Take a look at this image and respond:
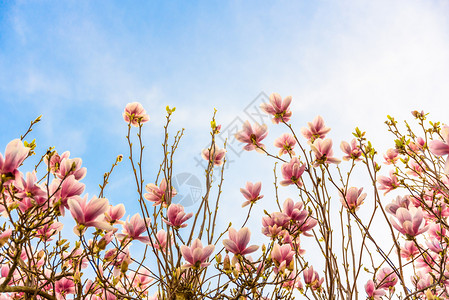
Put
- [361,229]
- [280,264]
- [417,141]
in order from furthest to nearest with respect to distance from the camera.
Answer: [417,141], [361,229], [280,264]

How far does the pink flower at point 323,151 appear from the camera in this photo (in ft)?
7.11

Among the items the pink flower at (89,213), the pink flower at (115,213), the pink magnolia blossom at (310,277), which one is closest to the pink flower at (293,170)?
the pink magnolia blossom at (310,277)

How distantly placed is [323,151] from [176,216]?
111 cm

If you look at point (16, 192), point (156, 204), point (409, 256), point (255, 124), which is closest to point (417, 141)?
point (409, 256)

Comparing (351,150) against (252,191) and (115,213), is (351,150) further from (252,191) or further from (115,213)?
(115,213)

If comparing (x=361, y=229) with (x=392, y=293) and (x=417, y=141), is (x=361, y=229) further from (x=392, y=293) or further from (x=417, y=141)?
(x=417, y=141)

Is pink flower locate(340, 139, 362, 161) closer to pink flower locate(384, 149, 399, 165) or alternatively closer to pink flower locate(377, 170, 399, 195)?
pink flower locate(377, 170, 399, 195)

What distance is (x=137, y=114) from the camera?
248 cm

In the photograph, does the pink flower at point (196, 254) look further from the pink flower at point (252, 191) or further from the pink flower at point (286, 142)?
the pink flower at point (286, 142)

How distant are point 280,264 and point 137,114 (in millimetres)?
1553

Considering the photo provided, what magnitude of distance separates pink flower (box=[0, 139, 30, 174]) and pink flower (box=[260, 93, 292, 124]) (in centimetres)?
180

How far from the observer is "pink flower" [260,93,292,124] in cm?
254

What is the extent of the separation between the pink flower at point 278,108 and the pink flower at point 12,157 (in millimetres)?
1797

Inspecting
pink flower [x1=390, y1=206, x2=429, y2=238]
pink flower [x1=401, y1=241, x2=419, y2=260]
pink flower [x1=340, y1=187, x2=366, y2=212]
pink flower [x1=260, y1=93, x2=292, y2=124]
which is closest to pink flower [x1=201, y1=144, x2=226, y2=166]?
pink flower [x1=260, y1=93, x2=292, y2=124]
